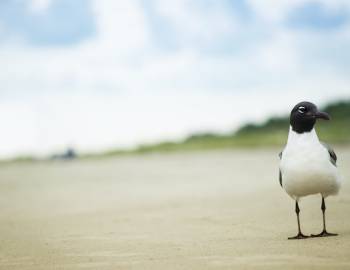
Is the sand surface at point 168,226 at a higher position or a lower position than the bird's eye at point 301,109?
lower

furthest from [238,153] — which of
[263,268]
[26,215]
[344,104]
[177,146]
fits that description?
[263,268]

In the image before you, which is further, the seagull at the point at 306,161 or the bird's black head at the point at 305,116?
the bird's black head at the point at 305,116

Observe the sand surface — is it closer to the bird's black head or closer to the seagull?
the seagull

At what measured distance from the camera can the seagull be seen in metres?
6.99

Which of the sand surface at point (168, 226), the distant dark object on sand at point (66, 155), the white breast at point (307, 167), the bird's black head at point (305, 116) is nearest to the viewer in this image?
the sand surface at point (168, 226)

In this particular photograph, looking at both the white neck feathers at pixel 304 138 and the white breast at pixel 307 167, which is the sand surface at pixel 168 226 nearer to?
the white breast at pixel 307 167

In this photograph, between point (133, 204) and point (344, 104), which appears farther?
point (344, 104)

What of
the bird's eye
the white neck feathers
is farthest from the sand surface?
the bird's eye

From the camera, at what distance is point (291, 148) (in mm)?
7113

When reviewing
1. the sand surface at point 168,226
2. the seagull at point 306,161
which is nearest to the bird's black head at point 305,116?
the seagull at point 306,161

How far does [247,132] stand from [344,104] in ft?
21.1

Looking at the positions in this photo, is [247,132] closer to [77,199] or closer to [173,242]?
[77,199]

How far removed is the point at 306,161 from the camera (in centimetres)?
698

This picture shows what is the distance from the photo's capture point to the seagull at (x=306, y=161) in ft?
22.9
